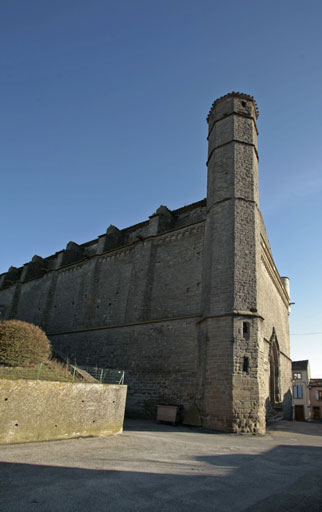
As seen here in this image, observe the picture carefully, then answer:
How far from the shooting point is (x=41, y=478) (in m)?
4.39

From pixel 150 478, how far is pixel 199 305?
11301 millimetres

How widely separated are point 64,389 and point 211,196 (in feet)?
41.2

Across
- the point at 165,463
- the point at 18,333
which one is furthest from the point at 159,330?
the point at 165,463

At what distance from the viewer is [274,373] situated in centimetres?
1883

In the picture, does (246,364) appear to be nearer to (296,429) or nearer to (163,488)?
(296,429)

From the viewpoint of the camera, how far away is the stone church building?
492 inches

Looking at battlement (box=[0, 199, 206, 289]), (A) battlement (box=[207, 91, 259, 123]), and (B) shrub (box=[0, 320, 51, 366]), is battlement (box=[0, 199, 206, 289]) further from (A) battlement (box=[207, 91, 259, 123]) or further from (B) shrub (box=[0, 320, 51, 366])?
(B) shrub (box=[0, 320, 51, 366])

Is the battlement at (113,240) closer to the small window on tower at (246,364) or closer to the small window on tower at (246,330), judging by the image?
the small window on tower at (246,330)

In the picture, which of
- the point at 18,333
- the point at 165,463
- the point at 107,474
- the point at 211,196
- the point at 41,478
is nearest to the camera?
the point at 41,478

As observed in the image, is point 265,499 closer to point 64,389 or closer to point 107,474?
point 107,474

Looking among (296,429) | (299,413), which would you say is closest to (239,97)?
(296,429)

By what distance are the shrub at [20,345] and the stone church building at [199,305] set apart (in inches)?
257

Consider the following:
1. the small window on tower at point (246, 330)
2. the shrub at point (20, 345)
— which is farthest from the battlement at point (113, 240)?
the shrub at point (20, 345)

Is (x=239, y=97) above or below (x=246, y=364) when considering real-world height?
above
